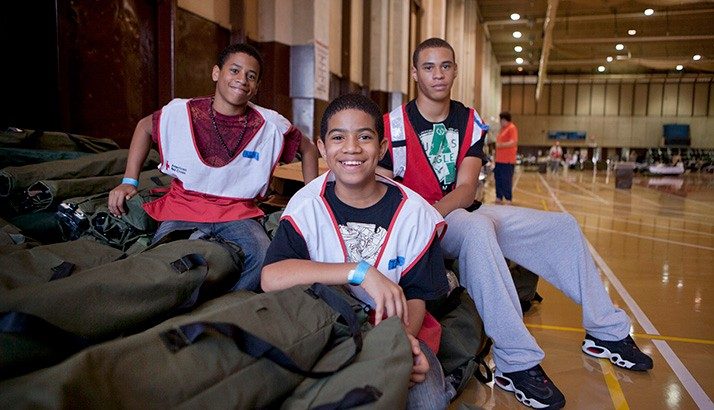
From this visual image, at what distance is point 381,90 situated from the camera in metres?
11.9

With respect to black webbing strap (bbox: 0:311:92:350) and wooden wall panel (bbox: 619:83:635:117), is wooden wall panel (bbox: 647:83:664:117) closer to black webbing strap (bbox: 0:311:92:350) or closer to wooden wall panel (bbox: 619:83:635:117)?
wooden wall panel (bbox: 619:83:635:117)

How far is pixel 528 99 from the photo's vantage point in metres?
41.6

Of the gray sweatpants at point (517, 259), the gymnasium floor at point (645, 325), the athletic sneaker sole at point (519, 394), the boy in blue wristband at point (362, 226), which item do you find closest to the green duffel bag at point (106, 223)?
the boy in blue wristband at point (362, 226)

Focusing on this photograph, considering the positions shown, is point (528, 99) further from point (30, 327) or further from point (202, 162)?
point (30, 327)

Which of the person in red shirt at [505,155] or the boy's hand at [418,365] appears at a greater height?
the person in red shirt at [505,155]

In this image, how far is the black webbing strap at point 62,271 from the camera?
200 centimetres

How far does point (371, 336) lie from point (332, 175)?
0.86m

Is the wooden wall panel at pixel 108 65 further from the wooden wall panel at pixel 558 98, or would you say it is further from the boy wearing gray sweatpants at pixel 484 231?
the wooden wall panel at pixel 558 98

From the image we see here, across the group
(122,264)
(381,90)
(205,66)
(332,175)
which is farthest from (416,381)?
(381,90)

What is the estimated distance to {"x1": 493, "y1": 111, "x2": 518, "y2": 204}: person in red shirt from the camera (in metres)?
11.0

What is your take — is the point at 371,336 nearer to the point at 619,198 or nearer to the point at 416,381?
the point at 416,381

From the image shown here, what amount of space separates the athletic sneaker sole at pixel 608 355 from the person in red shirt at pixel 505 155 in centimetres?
796

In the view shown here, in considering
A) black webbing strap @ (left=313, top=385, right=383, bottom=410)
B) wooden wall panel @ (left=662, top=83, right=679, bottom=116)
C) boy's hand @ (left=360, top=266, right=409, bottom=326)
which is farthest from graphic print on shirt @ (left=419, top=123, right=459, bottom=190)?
wooden wall panel @ (left=662, top=83, right=679, bottom=116)

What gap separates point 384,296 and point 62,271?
3.89ft
